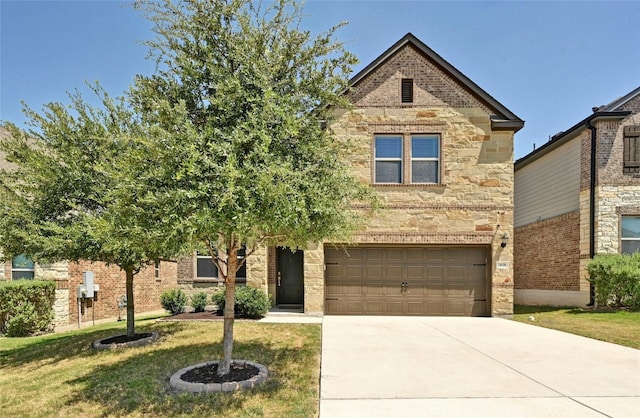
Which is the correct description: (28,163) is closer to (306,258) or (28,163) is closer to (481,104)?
(306,258)

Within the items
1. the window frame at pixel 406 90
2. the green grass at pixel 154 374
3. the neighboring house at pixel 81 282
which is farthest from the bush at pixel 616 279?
the neighboring house at pixel 81 282

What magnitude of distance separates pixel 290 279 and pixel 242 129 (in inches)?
347

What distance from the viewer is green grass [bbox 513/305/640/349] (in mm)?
9058

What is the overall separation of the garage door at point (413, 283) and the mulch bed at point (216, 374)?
6.13 m

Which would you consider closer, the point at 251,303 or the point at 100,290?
the point at 251,303

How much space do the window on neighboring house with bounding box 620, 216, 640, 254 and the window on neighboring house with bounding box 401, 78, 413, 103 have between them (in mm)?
9005

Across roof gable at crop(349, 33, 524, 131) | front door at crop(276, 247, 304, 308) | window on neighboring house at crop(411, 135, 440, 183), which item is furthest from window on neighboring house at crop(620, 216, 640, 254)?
front door at crop(276, 247, 304, 308)

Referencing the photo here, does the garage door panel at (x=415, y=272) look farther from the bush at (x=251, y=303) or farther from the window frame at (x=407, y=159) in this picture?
the bush at (x=251, y=303)

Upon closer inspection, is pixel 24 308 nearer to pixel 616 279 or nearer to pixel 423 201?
pixel 423 201

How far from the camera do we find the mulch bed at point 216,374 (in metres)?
5.78

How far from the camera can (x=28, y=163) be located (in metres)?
7.71

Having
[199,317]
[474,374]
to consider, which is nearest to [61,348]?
[199,317]

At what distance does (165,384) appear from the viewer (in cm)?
581

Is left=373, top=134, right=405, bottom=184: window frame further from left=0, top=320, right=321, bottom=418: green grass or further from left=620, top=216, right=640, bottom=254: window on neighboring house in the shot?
left=620, top=216, right=640, bottom=254: window on neighboring house
